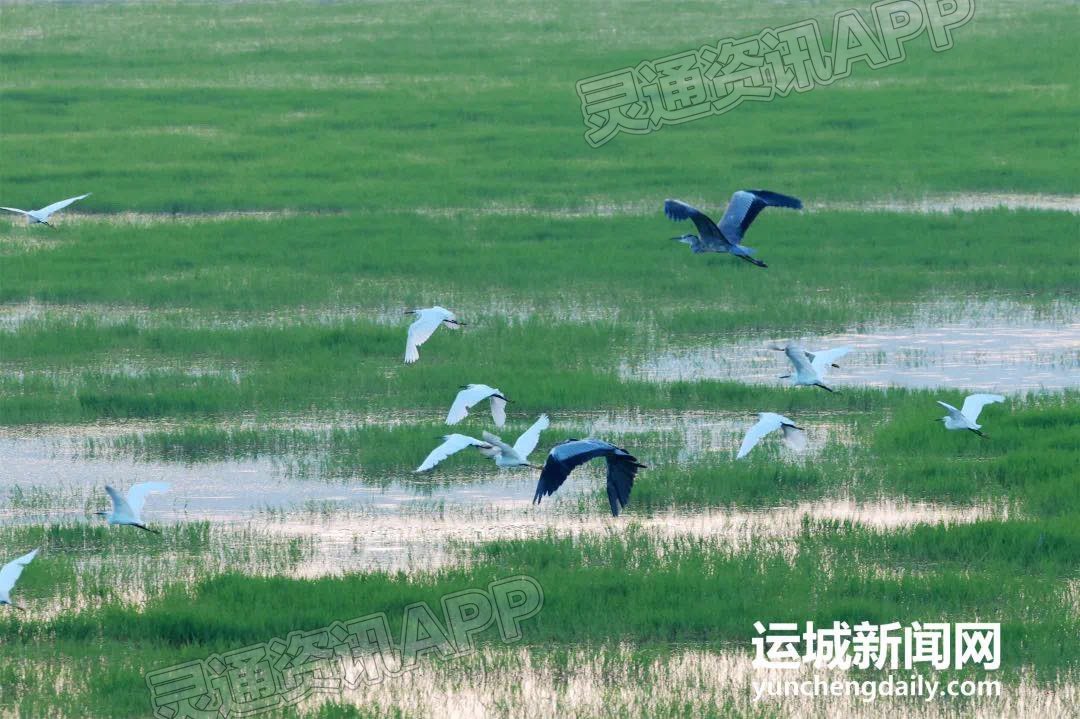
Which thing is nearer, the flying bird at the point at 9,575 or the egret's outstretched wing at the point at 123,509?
the flying bird at the point at 9,575

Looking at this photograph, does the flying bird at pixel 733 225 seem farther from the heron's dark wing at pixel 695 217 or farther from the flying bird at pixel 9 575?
the flying bird at pixel 9 575

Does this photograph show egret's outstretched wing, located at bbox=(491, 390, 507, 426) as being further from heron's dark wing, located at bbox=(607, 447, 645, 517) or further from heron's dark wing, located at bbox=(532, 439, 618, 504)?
heron's dark wing, located at bbox=(532, 439, 618, 504)

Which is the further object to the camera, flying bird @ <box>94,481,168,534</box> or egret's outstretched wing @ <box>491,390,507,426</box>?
egret's outstretched wing @ <box>491,390,507,426</box>

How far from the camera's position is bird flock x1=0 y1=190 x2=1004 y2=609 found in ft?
27.6

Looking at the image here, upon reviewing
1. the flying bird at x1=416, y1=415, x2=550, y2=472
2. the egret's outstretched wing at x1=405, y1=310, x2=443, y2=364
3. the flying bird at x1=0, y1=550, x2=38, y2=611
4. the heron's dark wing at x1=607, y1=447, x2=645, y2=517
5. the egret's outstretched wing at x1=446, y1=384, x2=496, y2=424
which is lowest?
the flying bird at x1=0, y1=550, x2=38, y2=611

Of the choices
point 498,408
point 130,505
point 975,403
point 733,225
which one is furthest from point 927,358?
point 130,505

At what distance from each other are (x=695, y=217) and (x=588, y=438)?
70.7 inches

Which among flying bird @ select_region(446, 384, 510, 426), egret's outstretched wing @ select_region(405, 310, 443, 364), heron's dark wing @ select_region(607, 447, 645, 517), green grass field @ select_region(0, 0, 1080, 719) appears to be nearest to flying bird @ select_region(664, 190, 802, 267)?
green grass field @ select_region(0, 0, 1080, 719)

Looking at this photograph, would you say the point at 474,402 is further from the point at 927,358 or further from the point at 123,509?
the point at 927,358

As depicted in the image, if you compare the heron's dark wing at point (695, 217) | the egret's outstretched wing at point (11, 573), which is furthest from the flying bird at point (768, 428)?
the egret's outstretched wing at point (11, 573)

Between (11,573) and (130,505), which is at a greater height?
(130,505)

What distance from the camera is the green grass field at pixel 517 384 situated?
8.48 meters

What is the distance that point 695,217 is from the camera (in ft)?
37.1

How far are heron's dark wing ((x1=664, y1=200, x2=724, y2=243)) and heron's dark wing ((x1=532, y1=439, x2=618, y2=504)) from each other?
263 centimetres
